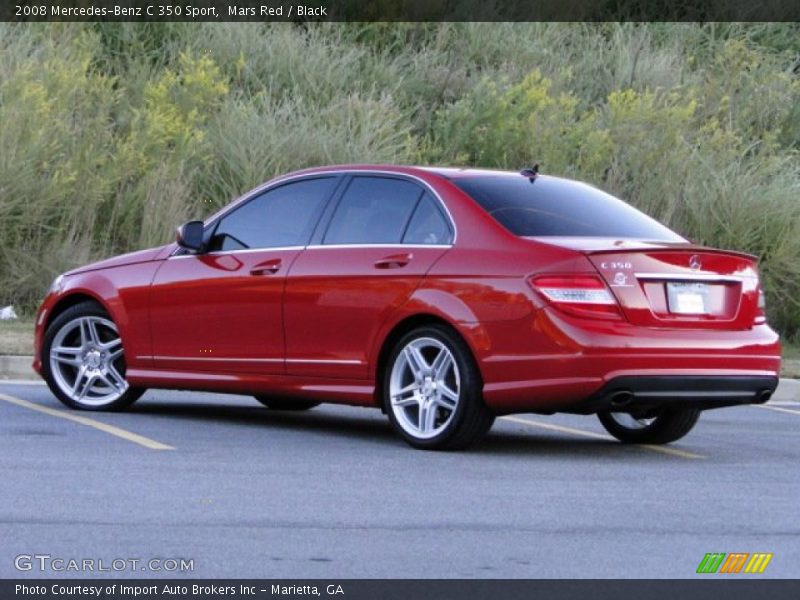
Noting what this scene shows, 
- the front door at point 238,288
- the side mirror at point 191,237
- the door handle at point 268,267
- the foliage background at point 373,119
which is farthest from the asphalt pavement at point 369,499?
the foliage background at point 373,119

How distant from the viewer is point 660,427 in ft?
36.0

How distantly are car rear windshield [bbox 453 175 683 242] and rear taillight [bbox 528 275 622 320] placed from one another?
0.49 metres

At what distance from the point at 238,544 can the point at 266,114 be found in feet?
53.7

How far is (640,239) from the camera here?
10.2 meters

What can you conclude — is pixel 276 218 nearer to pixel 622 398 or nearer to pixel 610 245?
pixel 610 245

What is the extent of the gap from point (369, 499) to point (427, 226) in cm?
243

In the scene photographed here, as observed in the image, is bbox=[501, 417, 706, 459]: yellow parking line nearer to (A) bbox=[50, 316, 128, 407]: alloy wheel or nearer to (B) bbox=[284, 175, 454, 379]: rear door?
(B) bbox=[284, 175, 454, 379]: rear door

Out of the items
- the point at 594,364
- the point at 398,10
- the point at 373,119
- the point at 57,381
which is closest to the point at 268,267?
the point at 57,381

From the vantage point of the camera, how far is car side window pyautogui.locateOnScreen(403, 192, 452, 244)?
33.3 feet

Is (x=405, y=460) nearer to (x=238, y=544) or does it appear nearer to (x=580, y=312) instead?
(x=580, y=312)

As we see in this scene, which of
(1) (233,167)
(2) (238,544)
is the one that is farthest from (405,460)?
(1) (233,167)

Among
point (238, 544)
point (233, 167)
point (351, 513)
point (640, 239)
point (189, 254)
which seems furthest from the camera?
point (233, 167)

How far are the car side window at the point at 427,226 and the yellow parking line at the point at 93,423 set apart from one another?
1789mm

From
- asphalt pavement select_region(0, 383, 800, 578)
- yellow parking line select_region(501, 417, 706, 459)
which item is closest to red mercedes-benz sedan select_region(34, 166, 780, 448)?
yellow parking line select_region(501, 417, 706, 459)
